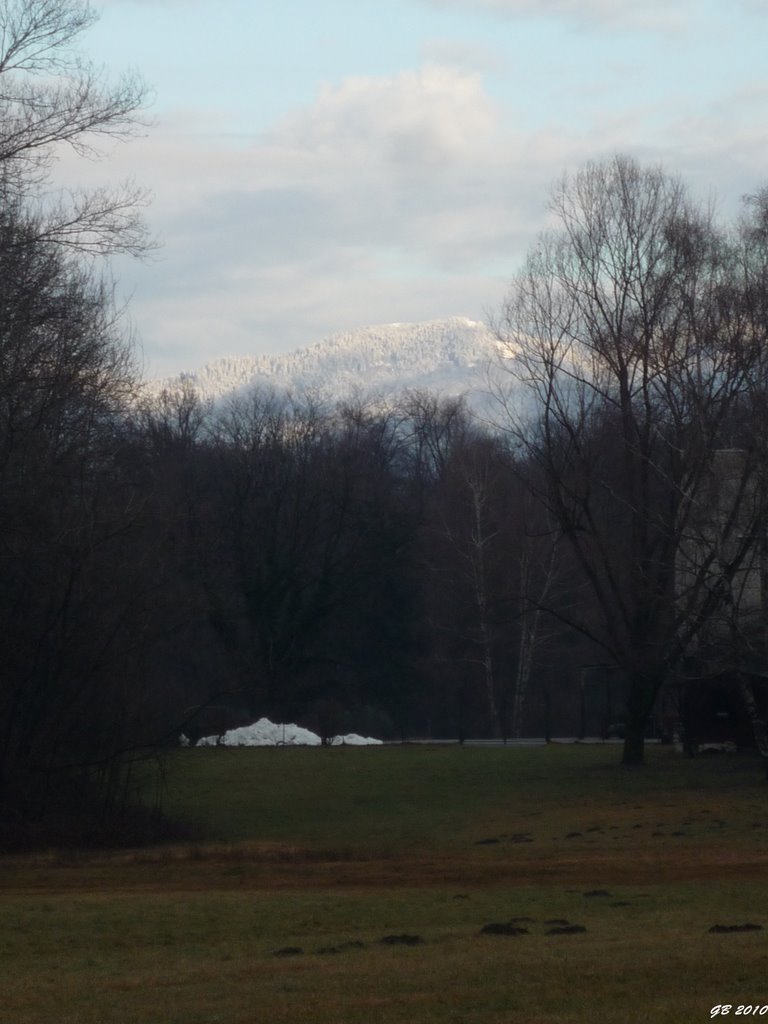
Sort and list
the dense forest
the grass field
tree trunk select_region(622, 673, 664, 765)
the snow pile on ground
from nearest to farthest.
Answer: the grass field < the dense forest < tree trunk select_region(622, 673, 664, 765) < the snow pile on ground

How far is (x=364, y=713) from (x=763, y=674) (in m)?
36.9

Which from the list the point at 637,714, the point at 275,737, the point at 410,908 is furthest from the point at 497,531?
the point at 410,908

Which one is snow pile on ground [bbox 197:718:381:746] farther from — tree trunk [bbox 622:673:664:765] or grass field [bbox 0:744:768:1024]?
grass field [bbox 0:744:768:1024]

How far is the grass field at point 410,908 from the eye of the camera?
28.0 ft

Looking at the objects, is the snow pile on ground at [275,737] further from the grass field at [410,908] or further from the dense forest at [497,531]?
the grass field at [410,908]

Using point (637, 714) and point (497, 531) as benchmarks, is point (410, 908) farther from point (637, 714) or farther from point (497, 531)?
point (497, 531)

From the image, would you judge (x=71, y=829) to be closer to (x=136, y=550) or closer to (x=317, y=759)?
(x=136, y=550)

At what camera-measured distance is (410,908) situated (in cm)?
1409

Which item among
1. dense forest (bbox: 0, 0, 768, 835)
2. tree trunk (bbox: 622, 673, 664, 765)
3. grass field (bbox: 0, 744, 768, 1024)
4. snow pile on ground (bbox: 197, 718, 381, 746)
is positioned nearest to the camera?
grass field (bbox: 0, 744, 768, 1024)

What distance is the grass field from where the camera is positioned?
8.55 meters

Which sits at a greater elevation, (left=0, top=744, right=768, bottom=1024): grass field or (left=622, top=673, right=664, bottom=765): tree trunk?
(left=622, top=673, right=664, bottom=765): tree trunk

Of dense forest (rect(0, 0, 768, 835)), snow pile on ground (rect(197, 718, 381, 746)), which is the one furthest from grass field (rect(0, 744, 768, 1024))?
snow pile on ground (rect(197, 718, 381, 746))

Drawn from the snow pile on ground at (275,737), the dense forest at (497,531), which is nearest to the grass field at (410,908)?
the dense forest at (497,531)

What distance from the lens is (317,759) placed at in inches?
1519
